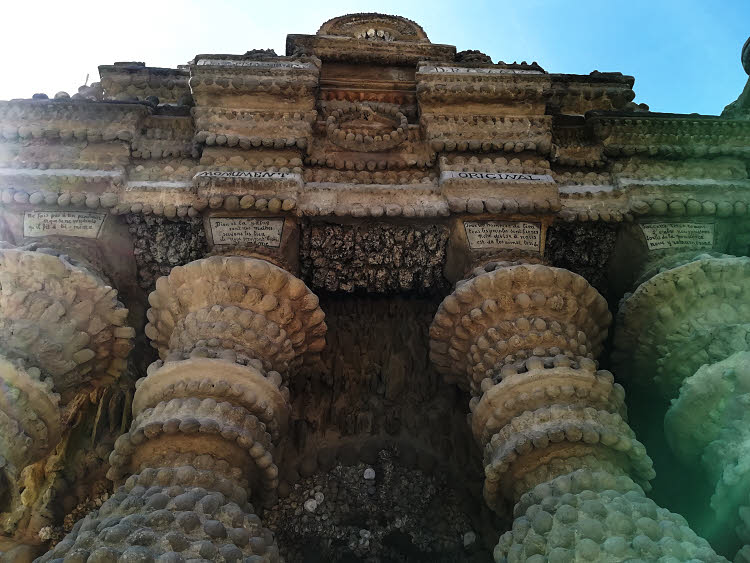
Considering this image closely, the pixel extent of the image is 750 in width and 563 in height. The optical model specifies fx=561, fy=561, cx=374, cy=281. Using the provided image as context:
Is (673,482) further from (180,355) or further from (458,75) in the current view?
(458,75)

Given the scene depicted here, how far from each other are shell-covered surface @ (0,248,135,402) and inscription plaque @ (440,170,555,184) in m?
2.40

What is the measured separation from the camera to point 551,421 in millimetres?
2713

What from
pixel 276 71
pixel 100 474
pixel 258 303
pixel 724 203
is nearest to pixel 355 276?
pixel 258 303

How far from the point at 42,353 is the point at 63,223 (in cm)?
116

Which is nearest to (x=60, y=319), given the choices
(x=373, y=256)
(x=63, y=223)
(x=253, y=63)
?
(x=63, y=223)

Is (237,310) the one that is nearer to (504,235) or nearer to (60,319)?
(60,319)

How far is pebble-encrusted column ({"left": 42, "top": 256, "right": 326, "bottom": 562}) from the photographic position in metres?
2.07

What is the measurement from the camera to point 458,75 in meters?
4.68

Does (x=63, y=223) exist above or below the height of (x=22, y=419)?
above

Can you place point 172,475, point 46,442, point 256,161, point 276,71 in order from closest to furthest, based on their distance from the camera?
point 172,475 → point 46,442 → point 256,161 → point 276,71

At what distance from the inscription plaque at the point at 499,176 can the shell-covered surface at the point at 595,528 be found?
7.37 ft

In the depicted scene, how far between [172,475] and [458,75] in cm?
375

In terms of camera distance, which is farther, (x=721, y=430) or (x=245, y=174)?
(x=245, y=174)

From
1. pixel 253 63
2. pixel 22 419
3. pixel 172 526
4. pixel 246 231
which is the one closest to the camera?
pixel 172 526
